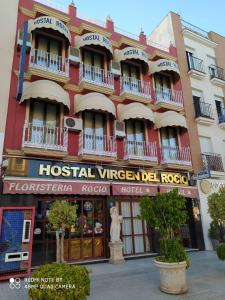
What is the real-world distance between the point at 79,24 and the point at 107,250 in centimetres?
1317

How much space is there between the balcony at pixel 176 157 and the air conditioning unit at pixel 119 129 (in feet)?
9.62

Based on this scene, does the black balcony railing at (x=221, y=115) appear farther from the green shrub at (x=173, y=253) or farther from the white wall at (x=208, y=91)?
the green shrub at (x=173, y=253)

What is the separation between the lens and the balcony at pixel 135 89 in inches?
553

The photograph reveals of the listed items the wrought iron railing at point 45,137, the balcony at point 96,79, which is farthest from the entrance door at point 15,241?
the balcony at point 96,79

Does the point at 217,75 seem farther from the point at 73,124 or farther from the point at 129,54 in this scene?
the point at 73,124

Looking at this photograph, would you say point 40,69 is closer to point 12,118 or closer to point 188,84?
point 12,118

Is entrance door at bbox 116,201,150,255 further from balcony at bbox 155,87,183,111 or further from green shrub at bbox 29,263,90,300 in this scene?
green shrub at bbox 29,263,90,300

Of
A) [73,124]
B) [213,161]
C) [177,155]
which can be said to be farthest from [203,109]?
[73,124]

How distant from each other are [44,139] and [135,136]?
5482 millimetres

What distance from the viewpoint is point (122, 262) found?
35.1 feet

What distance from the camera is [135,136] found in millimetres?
14148

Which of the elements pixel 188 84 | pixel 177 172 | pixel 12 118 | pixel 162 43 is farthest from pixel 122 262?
pixel 162 43

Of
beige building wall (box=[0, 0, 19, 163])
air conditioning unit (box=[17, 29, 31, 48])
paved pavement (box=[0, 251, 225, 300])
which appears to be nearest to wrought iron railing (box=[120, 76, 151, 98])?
air conditioning unit (box=[17, 29, 31, 48])

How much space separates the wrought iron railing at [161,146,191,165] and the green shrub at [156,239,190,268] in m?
7.59
